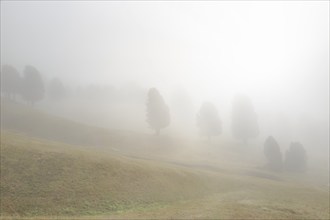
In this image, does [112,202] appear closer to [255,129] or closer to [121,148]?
[121,148]

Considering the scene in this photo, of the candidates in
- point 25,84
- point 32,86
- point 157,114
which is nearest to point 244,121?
point 157,114

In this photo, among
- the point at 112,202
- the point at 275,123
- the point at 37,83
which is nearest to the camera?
the point at 112,202

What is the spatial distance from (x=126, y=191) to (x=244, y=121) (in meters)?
66.9

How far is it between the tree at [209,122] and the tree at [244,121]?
6.93m

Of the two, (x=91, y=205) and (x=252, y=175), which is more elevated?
(x=91, y=205)

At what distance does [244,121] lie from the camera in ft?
307

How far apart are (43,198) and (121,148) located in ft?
133

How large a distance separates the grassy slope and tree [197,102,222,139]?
38702mm

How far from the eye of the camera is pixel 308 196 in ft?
148

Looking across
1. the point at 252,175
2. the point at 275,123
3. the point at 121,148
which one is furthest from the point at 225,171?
the point at 275,123

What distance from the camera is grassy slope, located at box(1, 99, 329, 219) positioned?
28328 millimetres

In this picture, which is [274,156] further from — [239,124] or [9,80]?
[9,80]

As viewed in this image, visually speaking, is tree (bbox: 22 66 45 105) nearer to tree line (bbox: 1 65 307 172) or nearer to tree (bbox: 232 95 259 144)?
tree line (bbox: 1 65 307 172)

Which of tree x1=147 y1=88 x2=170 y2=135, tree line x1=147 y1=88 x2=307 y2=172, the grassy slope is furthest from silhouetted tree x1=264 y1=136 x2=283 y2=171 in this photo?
tree x1=147 y1=88 x2=170 y2=135
